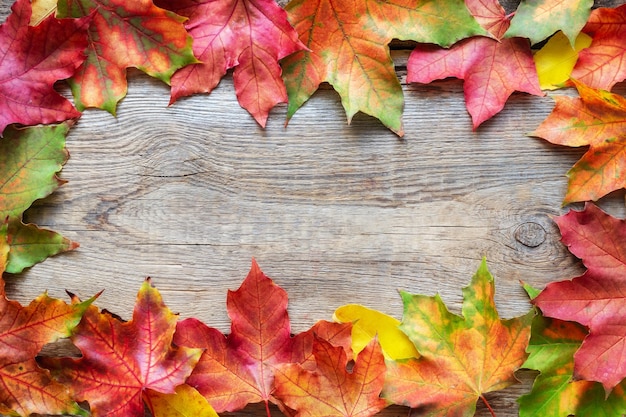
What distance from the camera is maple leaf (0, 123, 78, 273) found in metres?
1.14

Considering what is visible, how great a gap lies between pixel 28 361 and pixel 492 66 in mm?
1022

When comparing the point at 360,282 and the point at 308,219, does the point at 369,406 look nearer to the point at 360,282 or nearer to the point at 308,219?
the point at 360,282

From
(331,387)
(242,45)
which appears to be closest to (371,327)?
(331,387)

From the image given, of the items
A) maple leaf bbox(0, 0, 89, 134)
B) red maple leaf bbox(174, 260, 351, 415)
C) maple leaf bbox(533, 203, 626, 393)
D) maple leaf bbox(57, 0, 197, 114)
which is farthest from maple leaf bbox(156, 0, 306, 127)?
maple leaf bbox(533, 203, 626, 393)

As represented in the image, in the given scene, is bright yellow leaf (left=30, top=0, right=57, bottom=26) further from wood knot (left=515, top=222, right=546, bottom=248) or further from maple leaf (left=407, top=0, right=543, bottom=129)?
wood knot (left=515, top=222, right=546, bottom=248)

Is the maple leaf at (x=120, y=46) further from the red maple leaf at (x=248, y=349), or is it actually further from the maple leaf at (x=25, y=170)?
the red maple leaf at (x=248, y=349)

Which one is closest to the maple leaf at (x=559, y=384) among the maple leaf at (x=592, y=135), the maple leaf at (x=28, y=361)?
the maple leaf at (x=592, y=135)

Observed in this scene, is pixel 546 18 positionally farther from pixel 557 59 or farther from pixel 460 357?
pixel 460 357

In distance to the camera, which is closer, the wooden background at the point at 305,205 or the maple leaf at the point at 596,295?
the maple leaf at the point at 596,295

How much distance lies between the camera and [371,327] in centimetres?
117

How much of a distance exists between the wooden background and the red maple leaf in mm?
51

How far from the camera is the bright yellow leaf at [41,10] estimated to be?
1145mm

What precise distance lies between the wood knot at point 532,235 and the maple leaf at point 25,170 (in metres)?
0.90

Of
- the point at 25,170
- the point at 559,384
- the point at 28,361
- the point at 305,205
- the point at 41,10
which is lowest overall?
the point at 559,384
